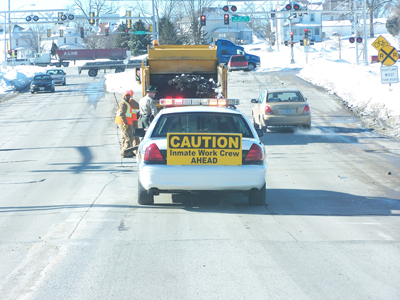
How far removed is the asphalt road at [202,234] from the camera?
484 centimetres

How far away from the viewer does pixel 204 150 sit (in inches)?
303

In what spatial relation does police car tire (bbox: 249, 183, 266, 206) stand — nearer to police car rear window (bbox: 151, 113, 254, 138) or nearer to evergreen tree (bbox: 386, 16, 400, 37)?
police car rear window (bbox: 151, 113, 254, 138)

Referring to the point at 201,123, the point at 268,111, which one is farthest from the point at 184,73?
the point at 201,123

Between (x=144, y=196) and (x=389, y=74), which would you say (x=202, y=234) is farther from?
(x=389, y=74)

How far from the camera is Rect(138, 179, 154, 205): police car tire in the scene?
8.08 m

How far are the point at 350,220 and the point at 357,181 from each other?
11.2ft

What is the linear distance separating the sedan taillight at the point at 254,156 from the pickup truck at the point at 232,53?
41907 mm

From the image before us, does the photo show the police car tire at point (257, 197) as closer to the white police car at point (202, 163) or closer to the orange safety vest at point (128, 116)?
the white police car at point (202, 163)

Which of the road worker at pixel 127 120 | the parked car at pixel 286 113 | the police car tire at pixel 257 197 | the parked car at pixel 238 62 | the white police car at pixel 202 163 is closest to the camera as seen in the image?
the white police car at pixel 202 163

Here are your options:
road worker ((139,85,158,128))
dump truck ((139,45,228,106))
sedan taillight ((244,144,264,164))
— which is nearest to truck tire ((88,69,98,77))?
dump truck ((139,45,228,106))

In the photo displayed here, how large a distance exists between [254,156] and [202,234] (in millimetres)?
1678

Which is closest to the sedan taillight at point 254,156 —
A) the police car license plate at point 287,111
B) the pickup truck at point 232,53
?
the police car license plate at point 287,111

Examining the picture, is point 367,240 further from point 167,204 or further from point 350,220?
point 167,204

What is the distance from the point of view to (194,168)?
25.1 ft
